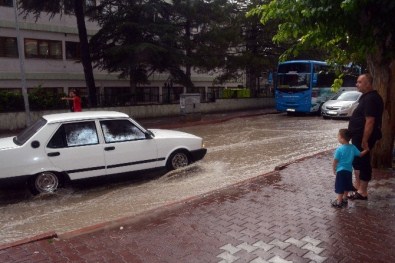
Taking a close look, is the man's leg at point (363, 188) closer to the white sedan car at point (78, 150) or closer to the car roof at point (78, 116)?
the white sedan car at point (78, 150)

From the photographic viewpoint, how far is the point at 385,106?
8133mm

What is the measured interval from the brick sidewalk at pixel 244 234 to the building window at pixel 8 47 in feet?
78.1

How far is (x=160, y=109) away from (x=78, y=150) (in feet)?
53.6

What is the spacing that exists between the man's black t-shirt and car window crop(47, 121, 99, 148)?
191 inches

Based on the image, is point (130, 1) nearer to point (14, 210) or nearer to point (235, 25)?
point (235, 25)

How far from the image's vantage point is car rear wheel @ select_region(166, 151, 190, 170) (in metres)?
9.03

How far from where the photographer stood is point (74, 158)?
25.4 ft

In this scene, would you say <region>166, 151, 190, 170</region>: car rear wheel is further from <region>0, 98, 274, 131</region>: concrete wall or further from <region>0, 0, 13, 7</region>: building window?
<region>0, 0, 13, 7</region>: building window

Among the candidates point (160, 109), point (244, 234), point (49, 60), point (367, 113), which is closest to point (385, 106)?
point (367, 113)

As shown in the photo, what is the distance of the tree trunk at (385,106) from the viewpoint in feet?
25.8

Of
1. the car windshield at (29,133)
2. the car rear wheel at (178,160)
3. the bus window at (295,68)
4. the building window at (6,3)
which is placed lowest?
the car rear wheel at (178,160)

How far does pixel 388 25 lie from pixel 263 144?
8748mm

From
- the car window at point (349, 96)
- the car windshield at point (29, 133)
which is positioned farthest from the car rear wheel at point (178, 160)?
the car window at point (349, 96)

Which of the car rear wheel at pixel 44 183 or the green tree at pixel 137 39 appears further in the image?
the green tree at pixel 137 39
